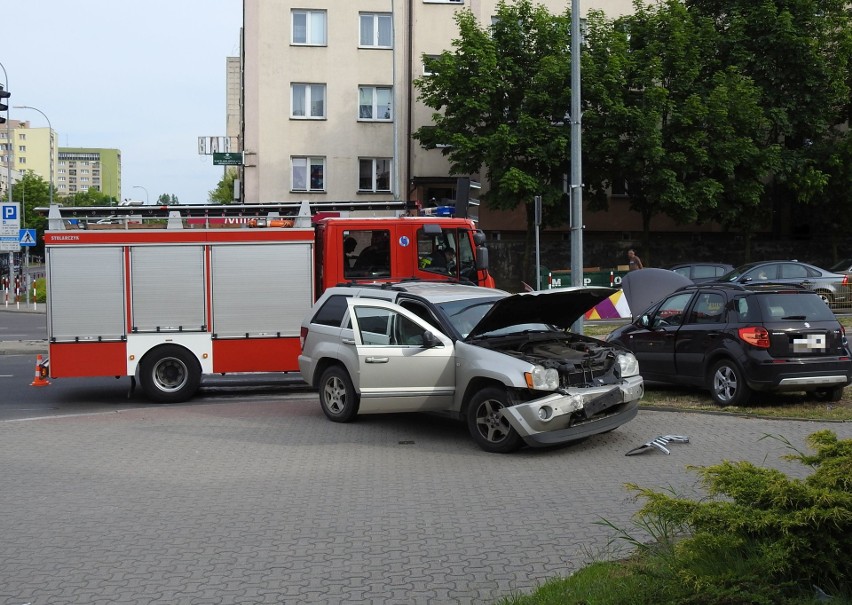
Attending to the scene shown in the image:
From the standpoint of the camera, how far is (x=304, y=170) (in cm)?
3847

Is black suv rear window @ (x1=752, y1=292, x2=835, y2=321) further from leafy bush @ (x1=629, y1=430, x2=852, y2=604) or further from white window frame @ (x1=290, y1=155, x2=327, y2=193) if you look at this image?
white window frame @ (x1=290, y1=155, x2=327, y2=193)

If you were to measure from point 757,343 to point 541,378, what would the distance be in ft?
11.5

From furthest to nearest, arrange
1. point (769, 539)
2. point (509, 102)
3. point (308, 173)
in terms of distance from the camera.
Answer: point (308, 173)
point (509, 102)
point (769, 539)

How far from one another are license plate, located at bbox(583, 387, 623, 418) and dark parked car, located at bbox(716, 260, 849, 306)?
1828 centimetres

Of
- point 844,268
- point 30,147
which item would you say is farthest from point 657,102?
point 30,147

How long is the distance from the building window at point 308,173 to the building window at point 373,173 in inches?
63.3

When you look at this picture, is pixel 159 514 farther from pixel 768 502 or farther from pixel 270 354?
pixel 270 354

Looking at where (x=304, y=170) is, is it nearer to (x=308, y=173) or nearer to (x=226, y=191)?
(x=308, y=173)

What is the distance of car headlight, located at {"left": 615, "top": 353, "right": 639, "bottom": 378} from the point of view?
9.61 meters

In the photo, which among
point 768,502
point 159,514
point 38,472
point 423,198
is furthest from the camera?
point 423,198

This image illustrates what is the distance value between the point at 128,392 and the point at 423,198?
2492 centimetres

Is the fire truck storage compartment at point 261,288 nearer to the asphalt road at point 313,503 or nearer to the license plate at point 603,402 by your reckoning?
the asphalt road at point 313,503

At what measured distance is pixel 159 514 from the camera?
713 centimetres

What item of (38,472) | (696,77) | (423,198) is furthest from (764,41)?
(38,472)
